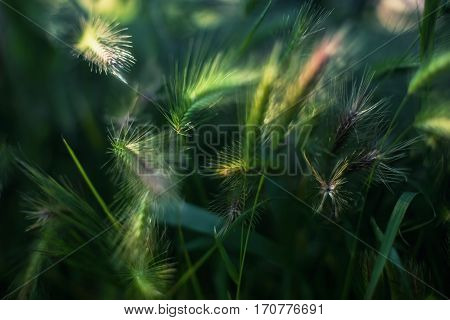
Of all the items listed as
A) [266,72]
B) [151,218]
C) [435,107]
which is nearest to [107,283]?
[151,218]

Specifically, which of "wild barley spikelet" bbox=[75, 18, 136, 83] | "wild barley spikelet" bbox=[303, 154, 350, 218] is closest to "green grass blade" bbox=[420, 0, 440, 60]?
"wild barley spikelet" bbox=[303, 154, 350, 218]

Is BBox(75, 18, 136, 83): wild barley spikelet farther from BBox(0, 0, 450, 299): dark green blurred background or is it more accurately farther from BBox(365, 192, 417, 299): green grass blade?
BBox(365, 192, 417, 299): green grass blade

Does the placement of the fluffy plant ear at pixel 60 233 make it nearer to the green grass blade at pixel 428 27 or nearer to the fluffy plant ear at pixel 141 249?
the fluffy plant ear at pixel 141 249

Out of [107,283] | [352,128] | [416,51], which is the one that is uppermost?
[416,51]

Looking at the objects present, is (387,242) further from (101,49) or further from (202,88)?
(101,49)

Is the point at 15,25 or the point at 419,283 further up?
the point at 15,25

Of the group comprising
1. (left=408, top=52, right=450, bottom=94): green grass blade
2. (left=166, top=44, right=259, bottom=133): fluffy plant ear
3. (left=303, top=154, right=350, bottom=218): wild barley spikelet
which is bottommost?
(left=303, top=154, right=350, bottom=218): wild barley spikelet

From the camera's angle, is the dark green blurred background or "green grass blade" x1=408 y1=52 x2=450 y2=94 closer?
"green grass blade" x1=408 y1=52 x2=450 y2=94

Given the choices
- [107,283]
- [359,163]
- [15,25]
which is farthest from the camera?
[15,25]

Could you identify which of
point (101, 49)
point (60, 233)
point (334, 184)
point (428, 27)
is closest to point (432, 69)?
point (428, 27)

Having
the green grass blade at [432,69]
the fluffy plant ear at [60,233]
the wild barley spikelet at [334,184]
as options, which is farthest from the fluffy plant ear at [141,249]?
the green grass blade at [432,69]

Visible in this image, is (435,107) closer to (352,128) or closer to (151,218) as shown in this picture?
(352,128)
